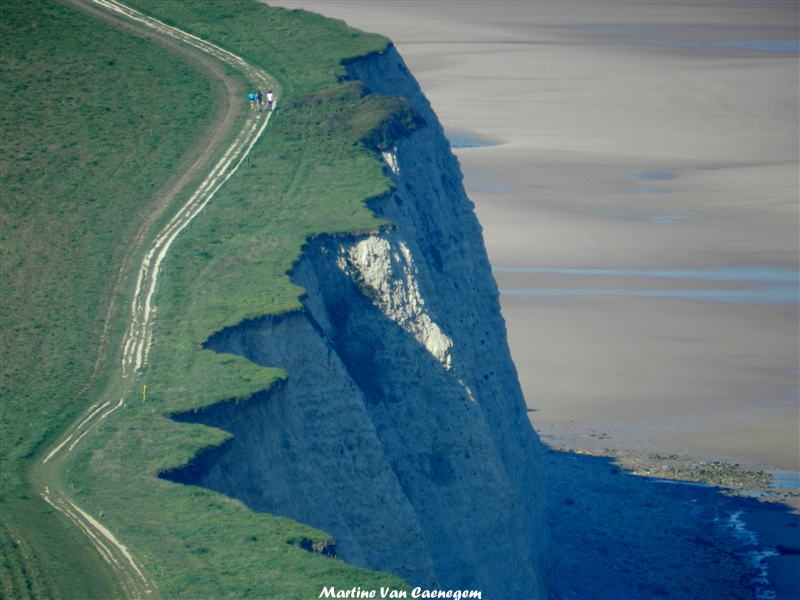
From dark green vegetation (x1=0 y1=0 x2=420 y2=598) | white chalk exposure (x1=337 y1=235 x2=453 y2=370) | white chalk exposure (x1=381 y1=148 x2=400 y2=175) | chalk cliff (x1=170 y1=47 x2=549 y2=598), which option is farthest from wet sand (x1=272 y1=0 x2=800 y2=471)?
white chalk exposure (x1=337 y1=235 x2=453 y2=370)

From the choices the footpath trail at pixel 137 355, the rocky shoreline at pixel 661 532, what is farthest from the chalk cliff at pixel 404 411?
the rocky shoreline at pixel 661 532

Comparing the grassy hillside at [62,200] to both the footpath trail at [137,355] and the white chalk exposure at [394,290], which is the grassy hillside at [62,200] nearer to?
the footpath trail at [137,355]

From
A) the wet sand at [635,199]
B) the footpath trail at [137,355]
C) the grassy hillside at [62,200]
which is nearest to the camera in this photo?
the footpath trail at [137,355]

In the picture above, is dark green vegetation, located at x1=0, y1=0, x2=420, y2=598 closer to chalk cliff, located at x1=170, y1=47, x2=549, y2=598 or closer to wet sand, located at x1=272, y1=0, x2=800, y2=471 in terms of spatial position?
chalk cliff, located at x1=170, y1=47, x2=549, y2=598

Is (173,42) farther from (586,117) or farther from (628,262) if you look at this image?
(586,117)

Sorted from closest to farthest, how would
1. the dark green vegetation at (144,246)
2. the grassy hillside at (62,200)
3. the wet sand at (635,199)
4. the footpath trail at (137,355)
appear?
1. the footpath trail at (137,355)
2. the dark green vegetation at (144,246)
3. the grassy hillside at (62,200)
4. the wet sand at (635,199)

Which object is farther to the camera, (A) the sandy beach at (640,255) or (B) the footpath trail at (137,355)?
(A) the sandy beach at (640,255)

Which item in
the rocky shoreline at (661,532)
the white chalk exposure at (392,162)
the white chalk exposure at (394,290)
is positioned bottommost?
the rocky shoreline at (661,532)
